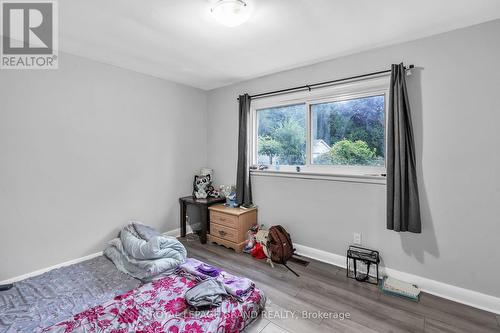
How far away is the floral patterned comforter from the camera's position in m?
1.61

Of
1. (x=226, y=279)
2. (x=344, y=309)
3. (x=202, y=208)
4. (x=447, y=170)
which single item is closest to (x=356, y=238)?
(x=344, y=309)

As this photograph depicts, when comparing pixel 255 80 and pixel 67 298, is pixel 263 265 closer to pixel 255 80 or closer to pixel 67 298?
pixel 67 298

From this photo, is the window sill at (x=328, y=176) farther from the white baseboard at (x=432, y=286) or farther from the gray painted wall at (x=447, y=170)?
the white baseboard at (x=432, y=286)

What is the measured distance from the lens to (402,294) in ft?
6.98

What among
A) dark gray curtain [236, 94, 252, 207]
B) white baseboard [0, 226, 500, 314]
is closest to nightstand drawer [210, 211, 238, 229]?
dark gray curtain [236, 94, 252, 207]

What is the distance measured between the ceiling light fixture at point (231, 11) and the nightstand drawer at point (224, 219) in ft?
7.48

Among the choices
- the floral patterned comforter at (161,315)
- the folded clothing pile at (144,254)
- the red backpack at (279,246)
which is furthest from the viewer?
the red backpack at (279,246)

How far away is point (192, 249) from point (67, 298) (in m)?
1.46

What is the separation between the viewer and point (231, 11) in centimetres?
176

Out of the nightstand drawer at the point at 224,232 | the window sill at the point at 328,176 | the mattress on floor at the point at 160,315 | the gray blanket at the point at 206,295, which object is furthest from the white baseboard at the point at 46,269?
the window sill at the point at 328,176

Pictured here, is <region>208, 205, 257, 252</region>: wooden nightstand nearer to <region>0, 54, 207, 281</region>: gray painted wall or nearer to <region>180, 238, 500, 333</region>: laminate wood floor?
<region>180, 238, 500, 333</region>: laminate wood floor

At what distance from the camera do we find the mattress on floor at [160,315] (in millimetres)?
1613

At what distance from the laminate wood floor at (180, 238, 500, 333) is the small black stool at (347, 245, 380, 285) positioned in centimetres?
10

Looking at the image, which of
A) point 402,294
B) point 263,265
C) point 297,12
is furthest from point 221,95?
point 402,294
